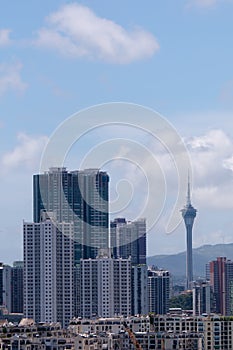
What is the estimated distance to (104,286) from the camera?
51.9 feet

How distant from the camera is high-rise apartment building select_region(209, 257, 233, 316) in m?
18.9

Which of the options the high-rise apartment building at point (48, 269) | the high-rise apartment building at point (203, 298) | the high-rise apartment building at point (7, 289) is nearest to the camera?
the high-rise apartment building at point (48, 269)

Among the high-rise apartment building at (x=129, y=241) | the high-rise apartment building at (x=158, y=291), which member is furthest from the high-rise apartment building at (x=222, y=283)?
the high-rise apartment building at (x=129, y=241)

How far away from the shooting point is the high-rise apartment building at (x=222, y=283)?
61.9ft

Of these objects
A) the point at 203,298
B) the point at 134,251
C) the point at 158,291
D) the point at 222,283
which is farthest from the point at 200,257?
the point at 134,251

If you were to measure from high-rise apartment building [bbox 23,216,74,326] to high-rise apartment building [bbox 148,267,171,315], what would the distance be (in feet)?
5.14

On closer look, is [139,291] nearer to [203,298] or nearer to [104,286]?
[104,286]

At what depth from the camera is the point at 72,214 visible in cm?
1628

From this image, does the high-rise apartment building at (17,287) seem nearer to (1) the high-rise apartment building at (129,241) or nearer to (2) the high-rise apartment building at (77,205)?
(2) the high-rise apartment building at (77,205)

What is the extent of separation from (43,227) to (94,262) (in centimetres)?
84

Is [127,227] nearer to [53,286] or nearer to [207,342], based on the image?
[53,286]

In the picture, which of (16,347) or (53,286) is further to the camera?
(53,286)

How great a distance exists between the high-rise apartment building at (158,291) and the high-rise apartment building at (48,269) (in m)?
1.57

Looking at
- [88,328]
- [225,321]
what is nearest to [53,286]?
[88,328]
